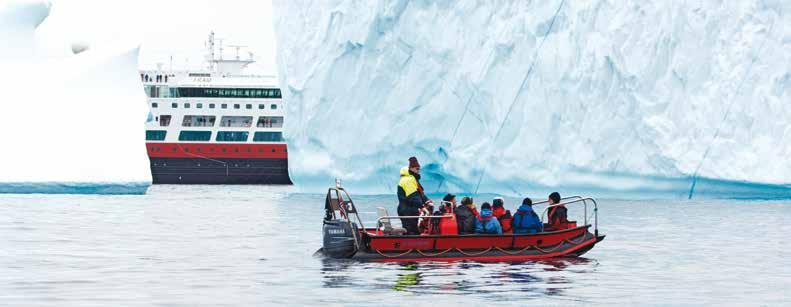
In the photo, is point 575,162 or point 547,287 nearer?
point 547,287

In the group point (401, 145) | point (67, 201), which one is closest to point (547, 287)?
point (401, 145)

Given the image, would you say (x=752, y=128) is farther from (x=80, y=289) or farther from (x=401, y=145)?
(x=80, y=289)

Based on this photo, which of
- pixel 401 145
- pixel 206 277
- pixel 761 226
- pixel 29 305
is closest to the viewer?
pixel 29 305

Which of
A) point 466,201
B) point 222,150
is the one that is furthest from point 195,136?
point 466,201

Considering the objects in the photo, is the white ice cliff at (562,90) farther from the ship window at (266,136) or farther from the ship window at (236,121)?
the ship window at (236,121)

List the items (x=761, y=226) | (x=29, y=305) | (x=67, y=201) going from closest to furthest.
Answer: (x=29, y=305)
(x=761, y=226)
(x=67, y=201)

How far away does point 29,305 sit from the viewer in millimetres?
15750

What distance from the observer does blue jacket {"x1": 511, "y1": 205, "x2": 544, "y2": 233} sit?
67.4 ft

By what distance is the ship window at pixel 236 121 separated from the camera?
6600 centimetres

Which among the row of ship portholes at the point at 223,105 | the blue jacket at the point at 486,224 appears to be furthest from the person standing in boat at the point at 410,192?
the row of ship portholes at the point at 223,105

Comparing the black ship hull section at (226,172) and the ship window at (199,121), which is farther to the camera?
the ship window at (199,121)

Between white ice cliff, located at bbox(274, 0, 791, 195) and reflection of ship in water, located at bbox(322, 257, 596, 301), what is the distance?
47.9ft

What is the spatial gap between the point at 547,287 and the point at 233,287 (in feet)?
12.7

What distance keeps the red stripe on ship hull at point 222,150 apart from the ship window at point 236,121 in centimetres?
105
